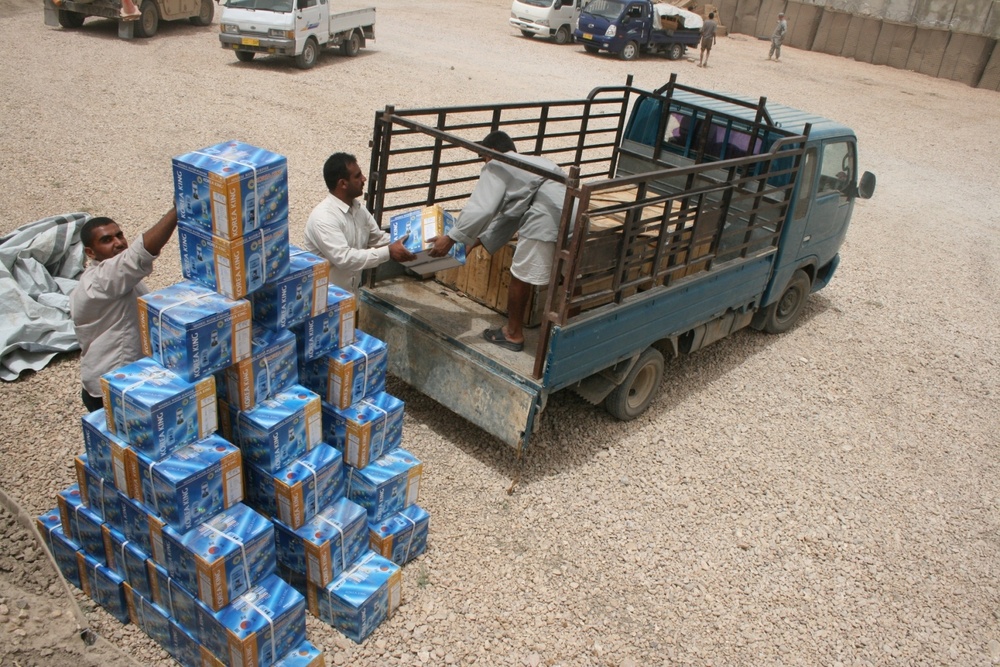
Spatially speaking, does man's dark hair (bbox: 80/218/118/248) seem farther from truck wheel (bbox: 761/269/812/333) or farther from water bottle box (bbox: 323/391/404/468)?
truck wheel (bbox: 761/269/812/333)

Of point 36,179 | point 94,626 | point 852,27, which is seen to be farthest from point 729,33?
point 94,626

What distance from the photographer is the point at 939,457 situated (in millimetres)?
6691

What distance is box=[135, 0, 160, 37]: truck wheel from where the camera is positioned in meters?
18.2

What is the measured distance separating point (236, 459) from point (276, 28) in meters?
15.0

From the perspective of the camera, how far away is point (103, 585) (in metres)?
4.14

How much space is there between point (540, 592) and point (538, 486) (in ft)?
3.35

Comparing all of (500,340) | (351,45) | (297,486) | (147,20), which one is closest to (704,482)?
(500,340)

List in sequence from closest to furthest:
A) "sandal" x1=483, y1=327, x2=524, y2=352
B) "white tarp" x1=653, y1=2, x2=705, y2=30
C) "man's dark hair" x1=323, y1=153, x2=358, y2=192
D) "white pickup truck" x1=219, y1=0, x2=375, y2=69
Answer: "man's dark hair" x1=323, y1=153, x2=358, y2=192
"sandal" x1=483, y1=327, x2=524, y2=352
"white pickup truck" x1=219, y1=0, x2=375, y2=69
"white tarp" x1=653, y1=2, x2=705, y2=30

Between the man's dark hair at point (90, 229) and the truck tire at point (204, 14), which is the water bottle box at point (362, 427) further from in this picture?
the truck tire at point (204, 14)

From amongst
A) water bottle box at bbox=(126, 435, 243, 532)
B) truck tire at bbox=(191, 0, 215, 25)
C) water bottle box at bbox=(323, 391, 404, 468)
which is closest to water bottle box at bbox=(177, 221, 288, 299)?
water bottle box at bbox=(126, 435, 243, 532)

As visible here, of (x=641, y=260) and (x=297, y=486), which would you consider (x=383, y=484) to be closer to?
(x=297, y=486)

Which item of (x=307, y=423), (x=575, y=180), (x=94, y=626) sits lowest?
(x=94, y=626)

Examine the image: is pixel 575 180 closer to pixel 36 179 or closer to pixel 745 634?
pixel 745 634

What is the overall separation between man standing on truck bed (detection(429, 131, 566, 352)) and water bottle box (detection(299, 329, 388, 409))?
1158 millimetres
